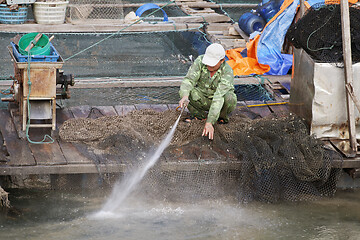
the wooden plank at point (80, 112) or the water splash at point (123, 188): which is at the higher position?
the wooden plank at point (80, 112)

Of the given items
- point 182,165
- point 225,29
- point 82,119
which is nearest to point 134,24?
point 225,29

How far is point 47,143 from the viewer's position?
617 cm

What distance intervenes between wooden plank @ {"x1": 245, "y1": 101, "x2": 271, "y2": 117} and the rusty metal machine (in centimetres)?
258

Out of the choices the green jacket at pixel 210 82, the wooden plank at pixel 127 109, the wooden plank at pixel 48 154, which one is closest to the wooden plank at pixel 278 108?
the green jacket at pixel 210 82

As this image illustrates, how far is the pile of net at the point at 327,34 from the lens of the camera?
634 centimetres

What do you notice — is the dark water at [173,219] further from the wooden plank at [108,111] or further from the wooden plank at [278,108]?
the wooden plank at [278,108]

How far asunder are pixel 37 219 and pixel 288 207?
8.78 feet

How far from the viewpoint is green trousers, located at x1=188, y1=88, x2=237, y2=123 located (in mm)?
6543

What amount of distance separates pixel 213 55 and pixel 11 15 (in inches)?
250

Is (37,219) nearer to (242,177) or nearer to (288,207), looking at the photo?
(242,177)

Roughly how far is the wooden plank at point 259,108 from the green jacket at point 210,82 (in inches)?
39.2

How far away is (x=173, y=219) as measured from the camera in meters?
5.64

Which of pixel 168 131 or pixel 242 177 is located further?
pixel 168 131

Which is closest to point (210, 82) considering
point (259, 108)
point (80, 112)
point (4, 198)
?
point (259, 108)
